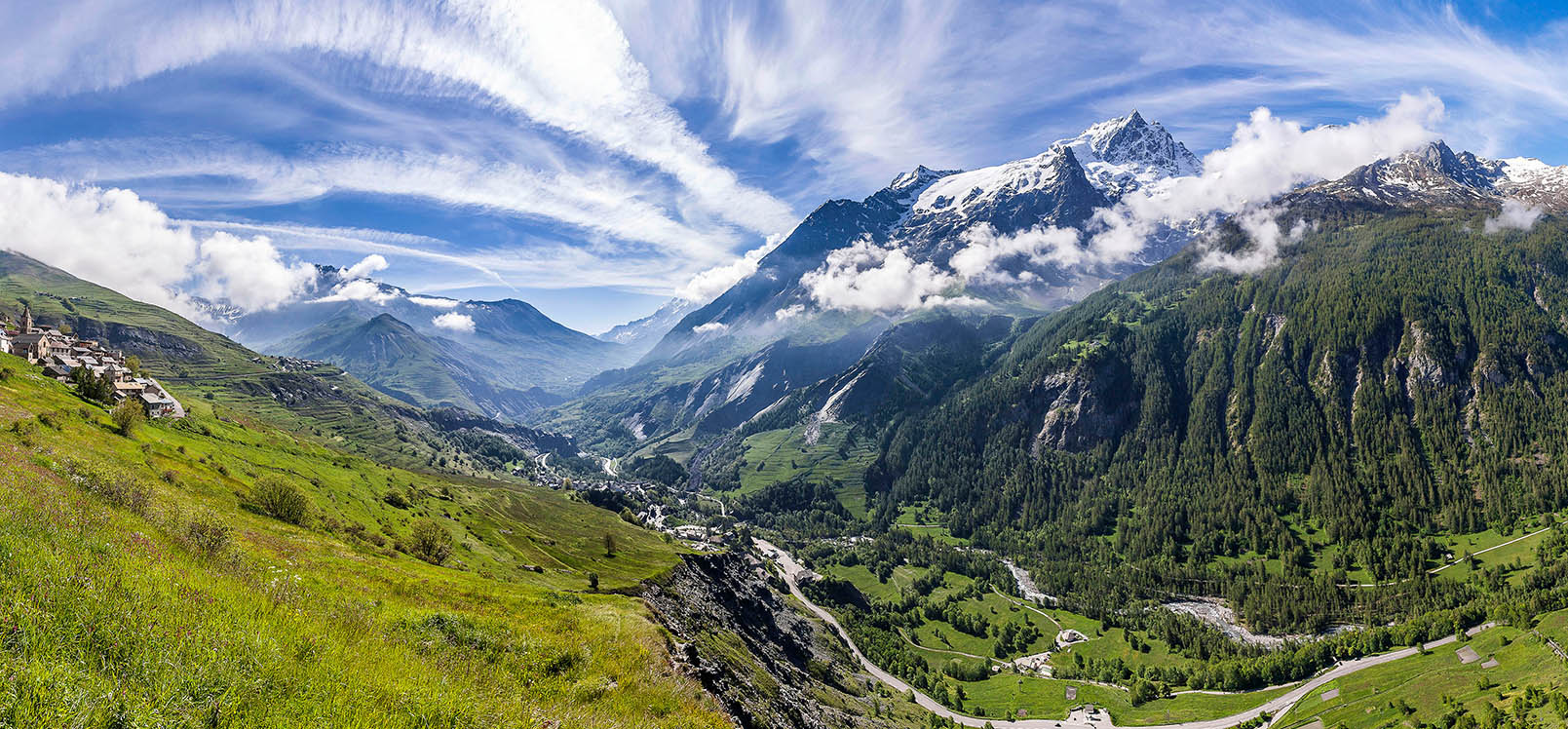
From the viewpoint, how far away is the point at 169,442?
71.3 m

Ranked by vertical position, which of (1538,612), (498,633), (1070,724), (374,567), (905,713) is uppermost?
(498,633)

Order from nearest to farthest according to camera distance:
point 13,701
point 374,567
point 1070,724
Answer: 1. point 13,701
2. point 374,567
3. point 1070,724

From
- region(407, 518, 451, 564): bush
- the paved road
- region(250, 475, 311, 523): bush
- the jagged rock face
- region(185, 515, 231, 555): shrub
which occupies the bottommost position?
the paved road

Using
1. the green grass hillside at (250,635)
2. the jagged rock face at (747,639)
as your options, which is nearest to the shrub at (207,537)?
the green grass hillside at (250,635)

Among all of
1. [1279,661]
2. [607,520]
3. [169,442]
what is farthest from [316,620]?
[1279,661]

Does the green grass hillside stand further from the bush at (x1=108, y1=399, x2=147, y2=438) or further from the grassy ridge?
the grassy ridge

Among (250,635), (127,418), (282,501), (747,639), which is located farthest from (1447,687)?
(127,418)

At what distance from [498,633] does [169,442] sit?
82.4 meters

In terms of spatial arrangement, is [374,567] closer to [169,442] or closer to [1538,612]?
[169,442]

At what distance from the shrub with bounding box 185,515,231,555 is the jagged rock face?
19.2 m

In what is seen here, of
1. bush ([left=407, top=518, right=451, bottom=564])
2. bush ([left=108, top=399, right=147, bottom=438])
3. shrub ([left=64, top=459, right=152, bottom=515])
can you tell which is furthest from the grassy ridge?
bush ([left=108, top=399, right=147, bottom=438])

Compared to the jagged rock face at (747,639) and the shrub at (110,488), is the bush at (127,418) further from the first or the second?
the jagged rock face at (747,639)

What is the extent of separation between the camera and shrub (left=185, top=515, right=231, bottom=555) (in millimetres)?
19109

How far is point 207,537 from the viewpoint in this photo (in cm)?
2012
